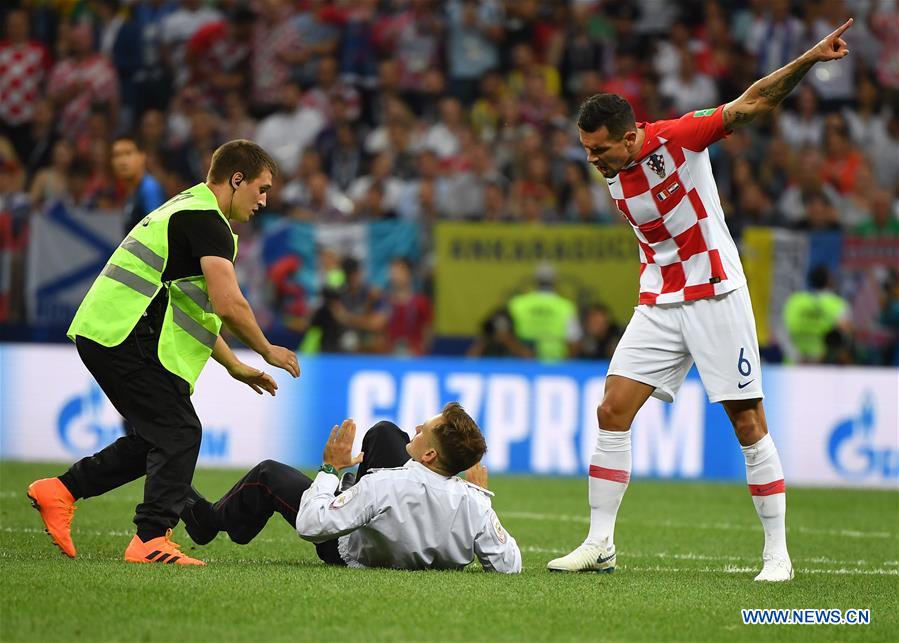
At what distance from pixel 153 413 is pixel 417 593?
1.59m

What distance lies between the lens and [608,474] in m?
6.91

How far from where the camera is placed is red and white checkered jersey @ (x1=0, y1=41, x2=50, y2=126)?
17734mm

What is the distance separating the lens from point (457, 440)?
19.9 ft

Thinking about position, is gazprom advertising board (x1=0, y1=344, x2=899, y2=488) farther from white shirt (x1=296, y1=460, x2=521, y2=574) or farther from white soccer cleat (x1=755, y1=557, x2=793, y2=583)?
white shirt (x1=296, y1=460, x2=521, y2=574)

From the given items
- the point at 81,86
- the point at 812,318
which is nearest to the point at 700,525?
the point at 812,318

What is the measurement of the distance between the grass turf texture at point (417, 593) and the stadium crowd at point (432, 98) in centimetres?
746

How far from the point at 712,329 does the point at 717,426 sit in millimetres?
7037

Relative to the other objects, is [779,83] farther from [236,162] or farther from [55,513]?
[55,513]

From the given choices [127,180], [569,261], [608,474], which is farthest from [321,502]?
[569,261]

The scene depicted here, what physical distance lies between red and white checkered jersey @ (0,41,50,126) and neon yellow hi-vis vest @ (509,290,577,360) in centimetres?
718

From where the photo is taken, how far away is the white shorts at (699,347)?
669cm

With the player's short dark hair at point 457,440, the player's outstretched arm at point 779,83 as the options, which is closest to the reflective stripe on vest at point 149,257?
the player's short dark hair at point 457,440

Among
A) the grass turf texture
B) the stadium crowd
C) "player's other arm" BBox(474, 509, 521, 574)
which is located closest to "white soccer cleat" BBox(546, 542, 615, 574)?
the grass turf texture

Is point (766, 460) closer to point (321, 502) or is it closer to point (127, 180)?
point (321, 502)
